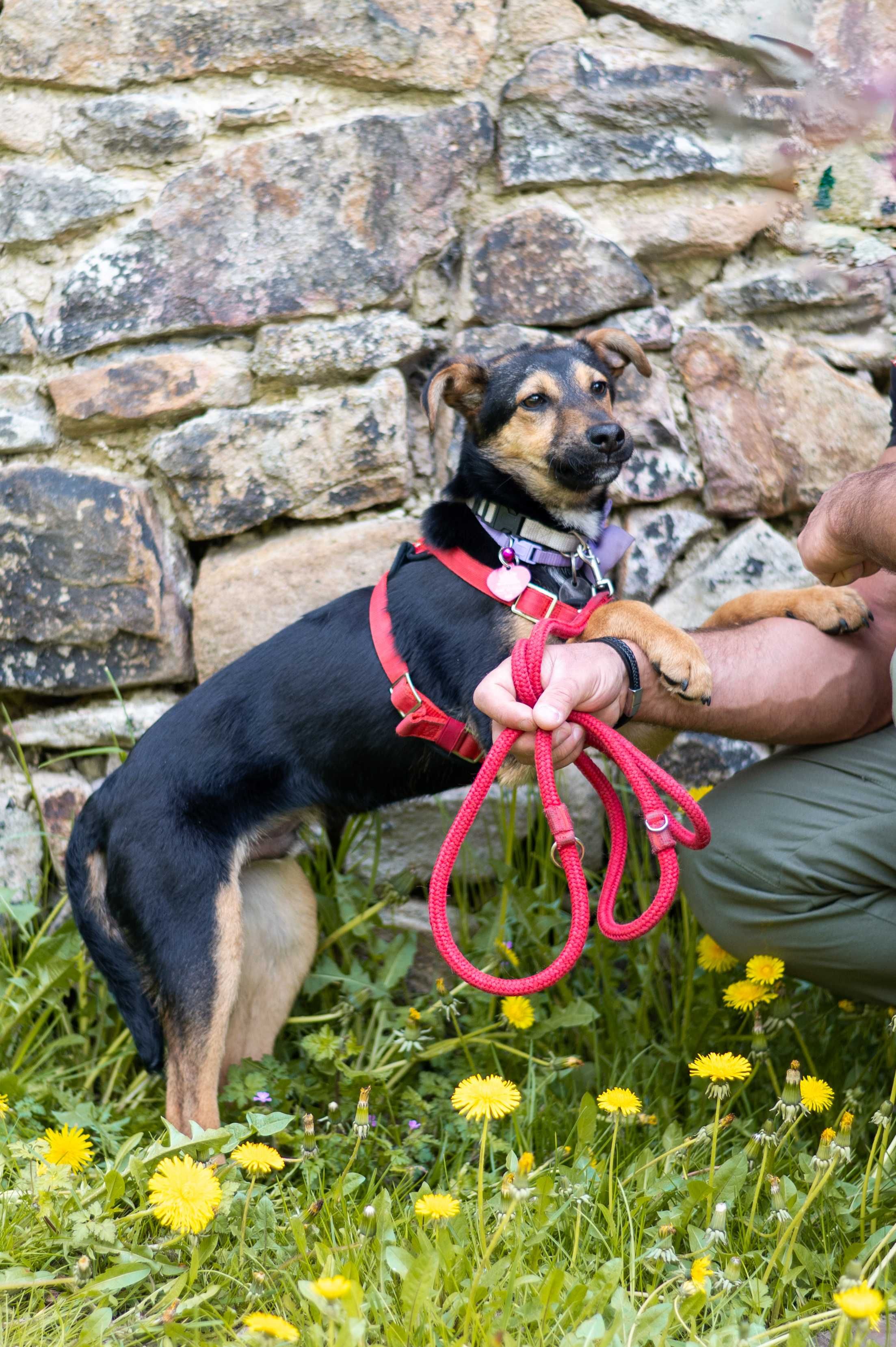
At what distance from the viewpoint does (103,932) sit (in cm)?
246

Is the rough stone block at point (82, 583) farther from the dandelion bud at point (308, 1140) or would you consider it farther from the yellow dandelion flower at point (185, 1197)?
the yellow dandelion flower at point (185, 1197)

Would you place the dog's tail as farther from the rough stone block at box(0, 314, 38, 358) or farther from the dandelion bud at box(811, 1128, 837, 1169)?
the dandelion bud at box(811, 1128, 837, 1169)

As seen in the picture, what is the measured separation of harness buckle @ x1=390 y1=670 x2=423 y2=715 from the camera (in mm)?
2367

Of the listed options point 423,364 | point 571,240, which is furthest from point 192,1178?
point 571,240

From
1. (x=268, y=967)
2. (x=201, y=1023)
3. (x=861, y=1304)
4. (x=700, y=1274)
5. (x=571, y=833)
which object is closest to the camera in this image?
(x=861, y=1304)

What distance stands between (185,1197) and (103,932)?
1.05m

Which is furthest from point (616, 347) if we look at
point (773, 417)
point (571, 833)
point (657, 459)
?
point (571, 833)

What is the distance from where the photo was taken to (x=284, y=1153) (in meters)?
2.26

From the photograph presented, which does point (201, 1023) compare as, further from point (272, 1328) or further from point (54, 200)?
point (54, 200)

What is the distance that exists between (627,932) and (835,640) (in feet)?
2.87

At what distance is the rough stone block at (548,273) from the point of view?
2.78 meters

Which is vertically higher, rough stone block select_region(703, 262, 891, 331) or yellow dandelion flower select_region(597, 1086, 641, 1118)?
rough stone block select_region(703, 262, 891, 331)

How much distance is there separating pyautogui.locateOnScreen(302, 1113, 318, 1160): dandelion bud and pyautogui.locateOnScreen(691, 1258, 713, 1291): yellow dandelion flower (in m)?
0.74

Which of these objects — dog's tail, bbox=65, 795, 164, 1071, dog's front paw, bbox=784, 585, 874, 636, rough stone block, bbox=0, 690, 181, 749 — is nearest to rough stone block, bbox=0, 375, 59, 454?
rough stone block, bbox=0, 690, 181, 749
